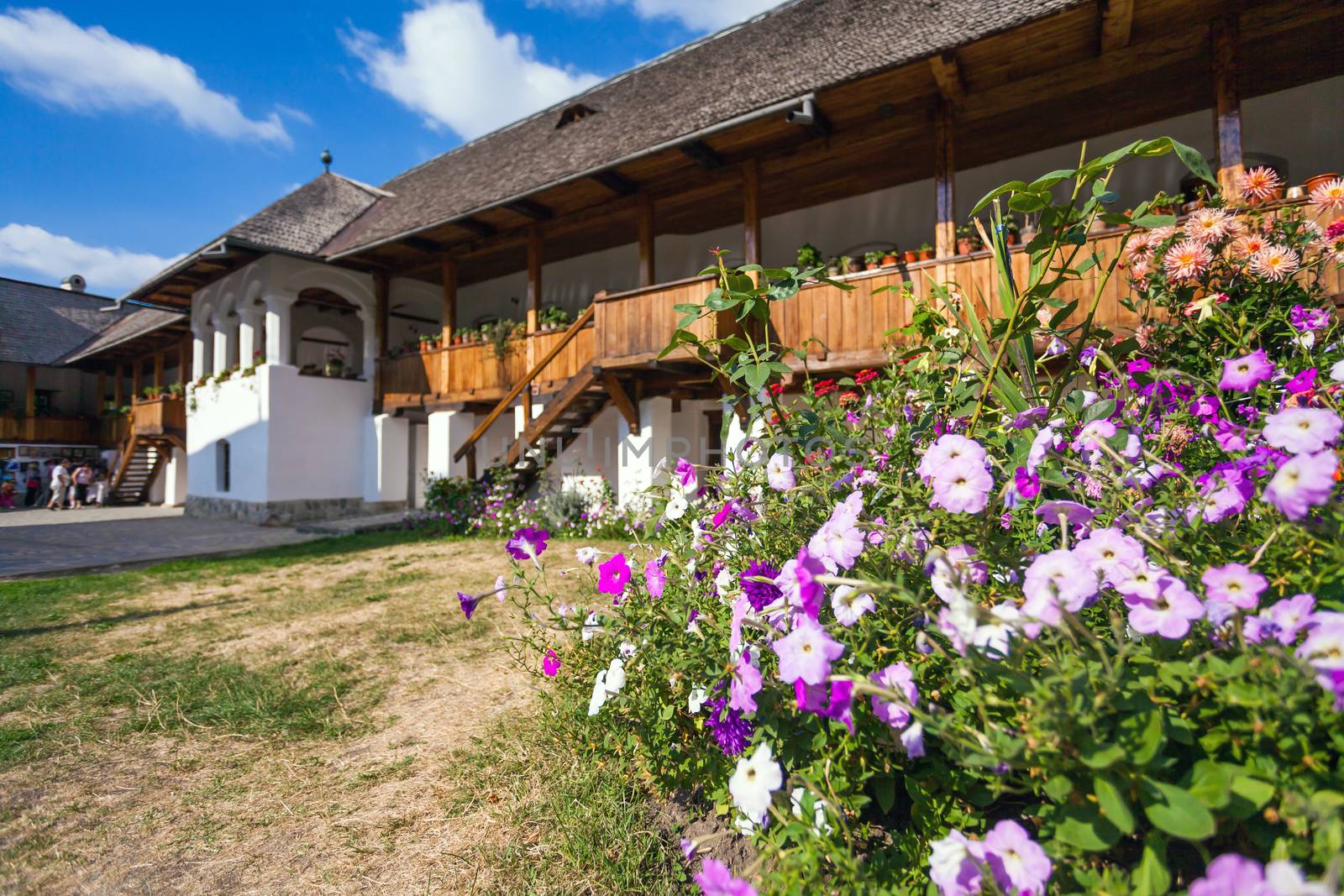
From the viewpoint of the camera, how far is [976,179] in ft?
29.9

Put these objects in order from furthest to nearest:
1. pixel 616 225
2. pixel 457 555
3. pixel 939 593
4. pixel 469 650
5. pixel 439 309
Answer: pixel 439 309 → pixel 616 225 → pixel 457 555 → pixel 469 650 → pixel 939 593

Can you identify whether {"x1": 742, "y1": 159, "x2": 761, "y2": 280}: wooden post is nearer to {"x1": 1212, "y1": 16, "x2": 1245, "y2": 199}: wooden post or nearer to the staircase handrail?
the staircase handrail

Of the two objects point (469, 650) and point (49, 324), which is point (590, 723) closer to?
point (469, 650)

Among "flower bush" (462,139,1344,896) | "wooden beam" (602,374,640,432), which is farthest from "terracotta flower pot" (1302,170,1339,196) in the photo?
"wooden beam" (602,374,640,432)

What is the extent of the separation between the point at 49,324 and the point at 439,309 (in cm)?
1816

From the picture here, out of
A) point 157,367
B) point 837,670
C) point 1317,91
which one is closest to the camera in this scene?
point 837,670

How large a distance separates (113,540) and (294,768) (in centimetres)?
1041

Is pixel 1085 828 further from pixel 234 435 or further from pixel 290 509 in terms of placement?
pixel 234 435

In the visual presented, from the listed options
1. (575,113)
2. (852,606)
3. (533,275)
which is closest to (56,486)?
(533,275)

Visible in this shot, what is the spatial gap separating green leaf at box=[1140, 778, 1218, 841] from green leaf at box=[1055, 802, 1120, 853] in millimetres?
64

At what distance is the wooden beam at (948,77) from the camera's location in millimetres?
6125

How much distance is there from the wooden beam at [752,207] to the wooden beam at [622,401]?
7.28 ft

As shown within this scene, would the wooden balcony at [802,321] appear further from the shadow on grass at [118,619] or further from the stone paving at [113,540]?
the shadow on grass at [118,619]

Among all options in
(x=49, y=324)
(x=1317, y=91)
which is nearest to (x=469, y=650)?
(x=1317, y=91)
